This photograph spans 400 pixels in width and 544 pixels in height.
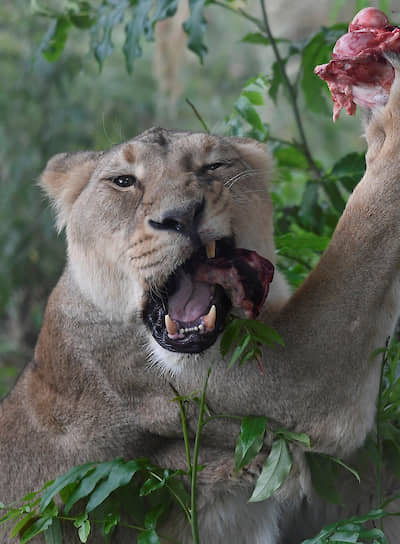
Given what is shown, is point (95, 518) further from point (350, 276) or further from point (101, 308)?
point (350, 276)

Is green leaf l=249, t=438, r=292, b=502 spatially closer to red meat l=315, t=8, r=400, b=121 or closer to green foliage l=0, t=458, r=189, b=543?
green foliage l=0, t=458, r=189, b=543

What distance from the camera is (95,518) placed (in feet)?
7.54

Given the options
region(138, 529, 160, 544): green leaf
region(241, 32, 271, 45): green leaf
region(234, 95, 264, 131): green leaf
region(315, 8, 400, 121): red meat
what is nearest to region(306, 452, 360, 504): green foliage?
region(138, 529, 160, 544): green leaf

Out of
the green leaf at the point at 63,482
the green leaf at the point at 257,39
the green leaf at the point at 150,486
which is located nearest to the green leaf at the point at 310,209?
the green leaf at the point at 257,39

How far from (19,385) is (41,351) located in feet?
Answer: 0.62

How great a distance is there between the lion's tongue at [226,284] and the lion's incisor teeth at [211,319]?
1.6 inches

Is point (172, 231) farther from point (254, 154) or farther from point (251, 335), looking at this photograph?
point (254, 154)

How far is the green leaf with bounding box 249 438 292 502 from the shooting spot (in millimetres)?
2074

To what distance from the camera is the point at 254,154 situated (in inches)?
104

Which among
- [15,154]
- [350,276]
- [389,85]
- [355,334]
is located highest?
[389,85]

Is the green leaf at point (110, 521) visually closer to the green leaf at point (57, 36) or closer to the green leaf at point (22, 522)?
the green leaf at point (22, 522)

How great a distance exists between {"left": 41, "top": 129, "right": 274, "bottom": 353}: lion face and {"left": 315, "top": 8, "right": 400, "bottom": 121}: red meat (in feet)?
1.34

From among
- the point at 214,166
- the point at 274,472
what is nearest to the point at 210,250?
the point at 214,166

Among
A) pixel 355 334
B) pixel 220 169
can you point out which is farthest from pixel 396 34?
pixel 355 334
